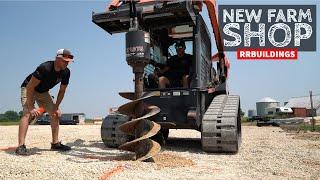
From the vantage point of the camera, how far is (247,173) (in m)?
4.55

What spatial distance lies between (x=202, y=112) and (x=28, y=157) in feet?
9.88

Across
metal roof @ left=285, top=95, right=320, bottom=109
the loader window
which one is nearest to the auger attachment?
the loader window

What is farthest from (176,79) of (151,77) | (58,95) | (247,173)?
(247,173)

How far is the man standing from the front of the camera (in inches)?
229

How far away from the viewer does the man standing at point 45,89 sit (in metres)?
5.80

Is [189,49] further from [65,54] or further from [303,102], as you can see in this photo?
[303,102]

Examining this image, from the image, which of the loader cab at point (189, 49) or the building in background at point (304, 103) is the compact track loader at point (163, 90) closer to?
the loader cab at point (189, 49)

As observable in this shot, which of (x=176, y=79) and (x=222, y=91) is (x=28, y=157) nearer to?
(x=176, y=79)

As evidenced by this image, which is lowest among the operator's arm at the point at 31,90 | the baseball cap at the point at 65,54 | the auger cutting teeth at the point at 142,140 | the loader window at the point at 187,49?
the auger cutting teeth at the point at 142,140

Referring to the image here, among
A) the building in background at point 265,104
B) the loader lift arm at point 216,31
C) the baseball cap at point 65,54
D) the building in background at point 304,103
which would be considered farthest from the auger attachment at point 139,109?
the building in background at point 304,103

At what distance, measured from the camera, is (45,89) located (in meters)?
6.25

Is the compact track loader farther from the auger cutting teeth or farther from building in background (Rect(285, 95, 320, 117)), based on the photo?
building in background (Rect(285, 95, 320, 117))

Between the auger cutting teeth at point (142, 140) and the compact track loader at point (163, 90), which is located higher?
the compact track loader at point (163, 90)

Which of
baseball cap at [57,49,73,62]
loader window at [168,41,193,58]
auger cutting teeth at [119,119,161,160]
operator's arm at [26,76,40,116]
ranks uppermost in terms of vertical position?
loader window at [168,41,193,58]
